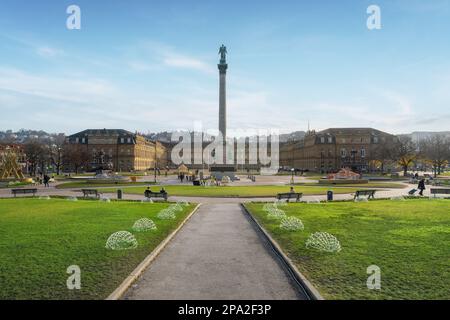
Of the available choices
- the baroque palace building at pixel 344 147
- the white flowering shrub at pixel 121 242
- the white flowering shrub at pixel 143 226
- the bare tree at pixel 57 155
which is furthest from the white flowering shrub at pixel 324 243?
the baroque palace building at pixel 344 147

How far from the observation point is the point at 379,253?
38.3 feet

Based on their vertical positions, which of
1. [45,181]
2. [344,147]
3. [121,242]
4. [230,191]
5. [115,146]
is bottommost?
[230,191]

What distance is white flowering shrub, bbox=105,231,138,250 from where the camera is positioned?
479 inches

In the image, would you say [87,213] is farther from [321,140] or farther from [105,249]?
[321,140]

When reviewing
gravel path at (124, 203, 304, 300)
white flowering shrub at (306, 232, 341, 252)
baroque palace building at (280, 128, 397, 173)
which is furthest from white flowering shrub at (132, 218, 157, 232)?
baroque palace building at (280, 128, 397, 173)

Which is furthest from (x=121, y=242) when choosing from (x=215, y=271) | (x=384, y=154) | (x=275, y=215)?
(x=384, y=154)

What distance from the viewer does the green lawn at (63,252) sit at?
8406 millimetres

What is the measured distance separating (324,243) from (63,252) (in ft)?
28.5

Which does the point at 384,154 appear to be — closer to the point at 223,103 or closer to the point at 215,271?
the point at 223,103

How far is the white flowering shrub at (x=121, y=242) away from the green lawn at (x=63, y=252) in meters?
0.30

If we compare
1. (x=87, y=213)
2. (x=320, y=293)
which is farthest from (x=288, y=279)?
(x=87, y=213)

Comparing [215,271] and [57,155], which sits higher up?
[57,155]

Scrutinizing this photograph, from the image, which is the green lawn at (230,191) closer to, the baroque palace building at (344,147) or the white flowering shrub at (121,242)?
the white flowering shrub at (121,242)
